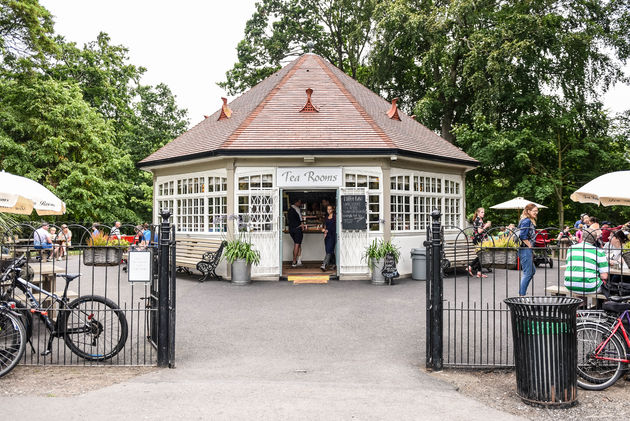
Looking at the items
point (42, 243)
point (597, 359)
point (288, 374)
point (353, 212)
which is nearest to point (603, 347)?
point (597, 359)

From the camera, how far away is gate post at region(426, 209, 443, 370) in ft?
19.0

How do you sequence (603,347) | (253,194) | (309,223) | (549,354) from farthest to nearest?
(309,223), (253,194), (603,347), (549,354)

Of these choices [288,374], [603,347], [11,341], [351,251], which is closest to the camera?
[603,347]

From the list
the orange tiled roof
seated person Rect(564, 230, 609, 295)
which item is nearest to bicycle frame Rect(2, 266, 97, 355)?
seated person Rect(564, 230, 609, 295)

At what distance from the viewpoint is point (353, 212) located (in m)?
13.6

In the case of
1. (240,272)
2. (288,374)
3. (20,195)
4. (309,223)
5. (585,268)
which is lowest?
(288,374)

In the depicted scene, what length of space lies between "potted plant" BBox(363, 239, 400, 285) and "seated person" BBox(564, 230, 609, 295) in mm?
7086

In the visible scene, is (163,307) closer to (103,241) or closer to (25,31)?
(103,241)

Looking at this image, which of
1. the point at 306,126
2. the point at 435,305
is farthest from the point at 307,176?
the point at 435,305

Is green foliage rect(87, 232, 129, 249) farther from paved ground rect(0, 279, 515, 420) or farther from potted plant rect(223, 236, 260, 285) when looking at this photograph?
potted plant rect(223, 236, 260, 285)

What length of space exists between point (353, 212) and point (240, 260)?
3.26 meters

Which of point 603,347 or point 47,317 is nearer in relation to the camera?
point 603,347

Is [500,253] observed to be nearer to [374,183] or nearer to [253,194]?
[374,183]

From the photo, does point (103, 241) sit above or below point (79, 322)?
above
